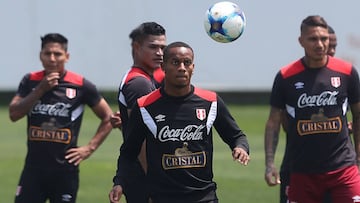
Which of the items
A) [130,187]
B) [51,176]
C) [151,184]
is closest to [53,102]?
[51,176]

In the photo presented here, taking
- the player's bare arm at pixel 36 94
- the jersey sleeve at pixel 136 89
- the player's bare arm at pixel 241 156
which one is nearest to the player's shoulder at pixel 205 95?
the player's bare arm at pixel 241 156

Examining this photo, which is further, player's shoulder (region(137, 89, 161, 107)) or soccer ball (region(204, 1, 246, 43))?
soccer ball (region(204, 1, 246, 43))

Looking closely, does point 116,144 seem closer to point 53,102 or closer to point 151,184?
point 53,102

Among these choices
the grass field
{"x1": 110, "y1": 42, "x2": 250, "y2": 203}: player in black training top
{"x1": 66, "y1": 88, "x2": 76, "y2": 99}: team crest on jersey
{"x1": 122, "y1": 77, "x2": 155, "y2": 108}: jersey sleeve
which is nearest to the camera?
{"x1": 110, "y1": 42, "x2": 250, "y2": 203}: player in black training top

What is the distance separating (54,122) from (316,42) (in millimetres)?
2997

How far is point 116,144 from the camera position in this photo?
21.0 m

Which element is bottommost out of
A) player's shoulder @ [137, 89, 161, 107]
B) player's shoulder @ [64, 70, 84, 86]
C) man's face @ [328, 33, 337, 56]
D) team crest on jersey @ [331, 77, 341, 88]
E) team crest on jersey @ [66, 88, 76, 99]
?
team crest on jersey @ [66, 88, 76, 99]

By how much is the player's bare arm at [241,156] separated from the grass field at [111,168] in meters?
5.74

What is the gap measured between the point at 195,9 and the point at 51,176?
16920 mm

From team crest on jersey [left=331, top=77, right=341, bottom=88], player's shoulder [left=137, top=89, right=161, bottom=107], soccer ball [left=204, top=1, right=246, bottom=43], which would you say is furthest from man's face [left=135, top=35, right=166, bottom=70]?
team crest on jersey [left=331, top=77, right=341, bottom=88]

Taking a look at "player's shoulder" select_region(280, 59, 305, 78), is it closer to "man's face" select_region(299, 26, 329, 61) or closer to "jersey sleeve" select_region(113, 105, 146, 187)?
"man's face" select_region(299, 26, 329, 61)

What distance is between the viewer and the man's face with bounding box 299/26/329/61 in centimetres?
994

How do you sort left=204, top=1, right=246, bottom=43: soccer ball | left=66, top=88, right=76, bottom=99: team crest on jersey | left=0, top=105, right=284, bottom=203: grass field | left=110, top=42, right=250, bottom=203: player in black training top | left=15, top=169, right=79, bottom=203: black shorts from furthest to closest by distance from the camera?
1. left=0, top=105, right=284, bottom=203: grass field
2. left=66, top=88, right=76, bottom=99: team crest on jersey
3. left=15, top=169, right=79, bottom=203: black shorts
4. left=204, top=1, right=246, bottom=43: soccer ball
5. left=110, top=42, right=250, bottom=203: player in black training top

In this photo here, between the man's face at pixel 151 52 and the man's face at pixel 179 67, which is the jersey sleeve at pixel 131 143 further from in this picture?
the man's face at pixel 151 52
